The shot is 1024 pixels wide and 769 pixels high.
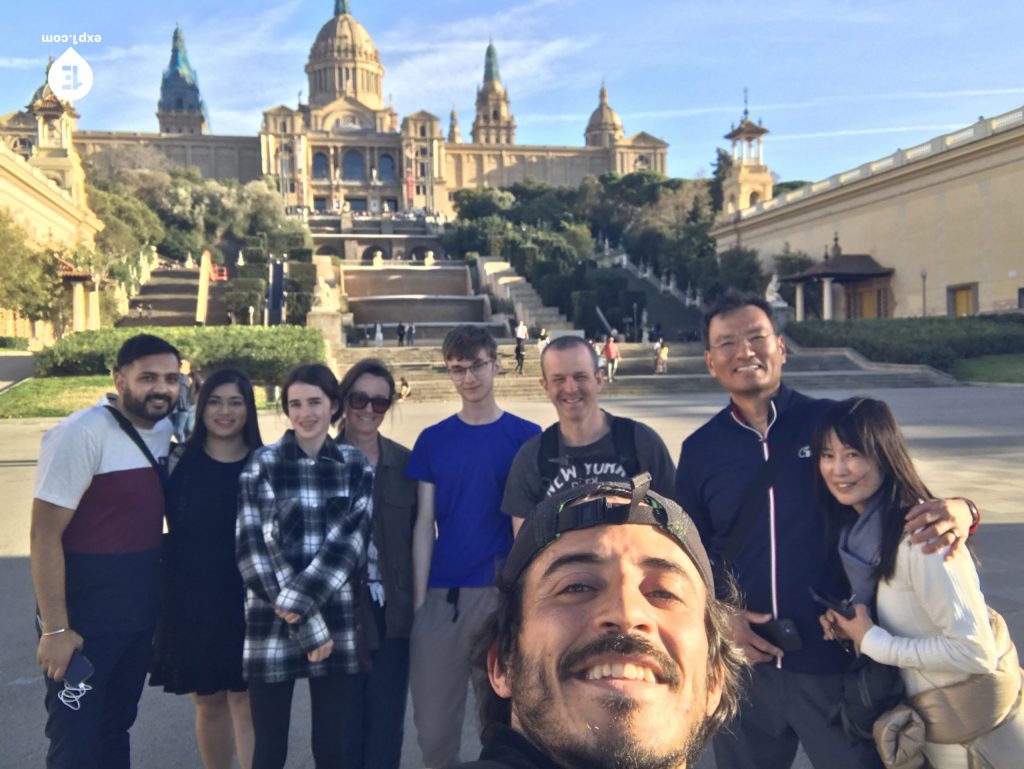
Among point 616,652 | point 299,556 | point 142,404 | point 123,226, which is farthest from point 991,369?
point 123,226

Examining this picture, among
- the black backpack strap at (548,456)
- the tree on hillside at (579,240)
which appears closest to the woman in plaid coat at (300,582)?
the black backpack strap at (548,456)

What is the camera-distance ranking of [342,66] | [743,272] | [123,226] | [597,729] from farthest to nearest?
[342,66], [123,226], [743,272], [597,729]

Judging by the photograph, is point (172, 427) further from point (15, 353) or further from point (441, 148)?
point (441, 148)

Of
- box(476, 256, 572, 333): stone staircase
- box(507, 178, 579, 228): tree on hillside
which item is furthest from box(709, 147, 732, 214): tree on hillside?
box(476, 256, 572, 333): stone staircase

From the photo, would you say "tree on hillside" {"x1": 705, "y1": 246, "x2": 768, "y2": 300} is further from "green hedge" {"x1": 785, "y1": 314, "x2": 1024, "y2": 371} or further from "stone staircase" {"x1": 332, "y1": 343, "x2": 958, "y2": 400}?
"stone staircase" {"x1": 332, "y1": 343, "x2": 958, "y2": 400}

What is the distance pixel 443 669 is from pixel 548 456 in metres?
0.90

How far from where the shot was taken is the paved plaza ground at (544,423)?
3.65m

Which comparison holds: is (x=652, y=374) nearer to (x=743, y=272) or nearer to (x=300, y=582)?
(x=743, y=272)

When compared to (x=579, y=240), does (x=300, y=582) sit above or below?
below

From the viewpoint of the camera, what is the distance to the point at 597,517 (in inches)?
60.8

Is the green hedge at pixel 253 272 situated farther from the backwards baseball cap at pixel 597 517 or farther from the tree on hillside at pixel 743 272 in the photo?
the backwards baseball cap at pixel 597 517

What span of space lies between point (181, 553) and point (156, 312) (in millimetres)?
37104

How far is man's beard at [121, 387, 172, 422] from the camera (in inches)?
120

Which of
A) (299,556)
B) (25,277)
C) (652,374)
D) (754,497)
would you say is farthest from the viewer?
(25,277)
